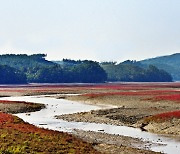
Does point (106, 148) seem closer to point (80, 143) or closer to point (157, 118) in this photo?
point (80, 143)

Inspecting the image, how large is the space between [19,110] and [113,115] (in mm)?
16063

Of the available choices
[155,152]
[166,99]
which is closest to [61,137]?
[155,152]

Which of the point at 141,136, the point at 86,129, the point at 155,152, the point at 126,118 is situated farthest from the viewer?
the point at 126,118

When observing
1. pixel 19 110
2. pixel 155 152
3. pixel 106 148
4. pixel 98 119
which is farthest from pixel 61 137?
pixel 19 110

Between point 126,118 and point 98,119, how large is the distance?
10.5ft

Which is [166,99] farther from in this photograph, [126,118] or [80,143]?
[80,143]

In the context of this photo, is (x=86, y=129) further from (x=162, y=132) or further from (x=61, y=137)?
(x=61, y=137)

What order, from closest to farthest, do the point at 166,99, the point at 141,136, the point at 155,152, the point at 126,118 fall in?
the point at 155,152 → the point at 141,136 → the point at 126,118 → the point at 166,99

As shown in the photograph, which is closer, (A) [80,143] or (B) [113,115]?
(A) [80,143]

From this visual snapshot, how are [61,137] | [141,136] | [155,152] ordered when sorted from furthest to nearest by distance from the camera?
[141,136]
[61,137]
[155,152]

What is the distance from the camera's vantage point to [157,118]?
40.2 metres

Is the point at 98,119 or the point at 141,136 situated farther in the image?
the point at 98,119

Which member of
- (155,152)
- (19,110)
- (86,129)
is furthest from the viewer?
(19,110)

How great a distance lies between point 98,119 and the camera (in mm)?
46344
